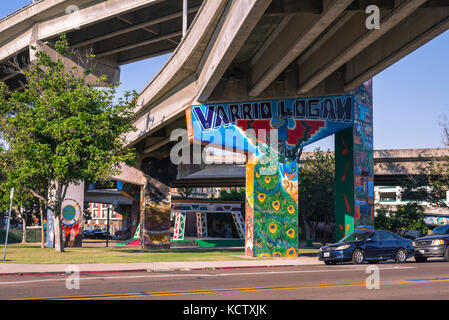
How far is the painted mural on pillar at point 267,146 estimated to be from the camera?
24953 mm

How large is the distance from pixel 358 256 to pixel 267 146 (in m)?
7.85

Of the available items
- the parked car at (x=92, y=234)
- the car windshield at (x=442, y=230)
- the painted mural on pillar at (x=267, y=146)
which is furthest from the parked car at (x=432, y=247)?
the parked car at (x=92, y=234)

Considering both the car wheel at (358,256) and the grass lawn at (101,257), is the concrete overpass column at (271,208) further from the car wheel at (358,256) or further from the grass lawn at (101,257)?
the car wheel at (358,256)

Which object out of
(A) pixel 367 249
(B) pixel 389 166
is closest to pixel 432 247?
(A) pixel 367 249

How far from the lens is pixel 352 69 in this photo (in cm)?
2453

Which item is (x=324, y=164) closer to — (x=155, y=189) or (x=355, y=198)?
(x=155, y=189)

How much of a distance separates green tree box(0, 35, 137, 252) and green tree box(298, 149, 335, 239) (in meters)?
28.5

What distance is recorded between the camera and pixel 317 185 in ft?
171

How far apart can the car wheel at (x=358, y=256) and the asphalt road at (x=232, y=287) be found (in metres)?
5.06

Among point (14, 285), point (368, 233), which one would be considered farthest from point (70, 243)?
point (14, 285)

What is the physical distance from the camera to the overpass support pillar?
27.1m

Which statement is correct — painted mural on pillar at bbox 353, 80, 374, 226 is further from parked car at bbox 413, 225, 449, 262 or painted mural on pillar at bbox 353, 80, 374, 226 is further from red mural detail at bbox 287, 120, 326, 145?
parked car at bbox 413, 225, 449, 262

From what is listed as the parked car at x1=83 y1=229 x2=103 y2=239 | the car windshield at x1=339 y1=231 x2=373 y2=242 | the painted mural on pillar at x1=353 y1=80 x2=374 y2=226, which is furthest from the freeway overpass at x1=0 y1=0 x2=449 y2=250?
the parked car at x1=83 y1=229 x2=103 y2=239
